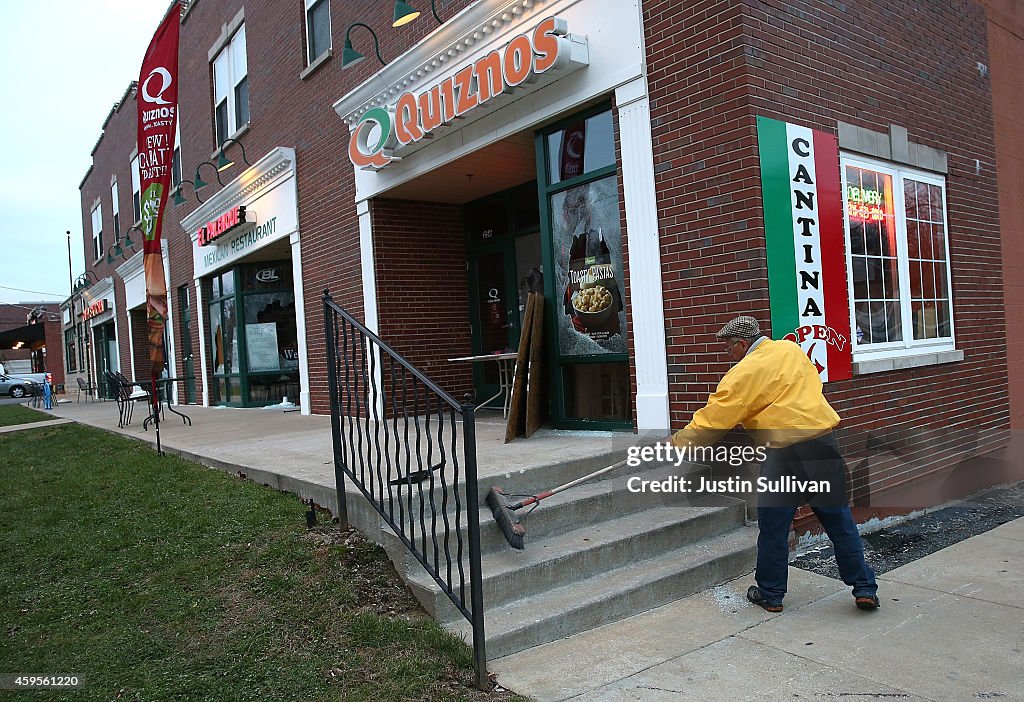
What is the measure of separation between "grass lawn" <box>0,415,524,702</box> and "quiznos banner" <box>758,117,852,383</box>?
3254mm

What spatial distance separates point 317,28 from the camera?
412 inches

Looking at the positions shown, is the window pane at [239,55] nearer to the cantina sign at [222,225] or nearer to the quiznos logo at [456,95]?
the cantina sign at [222,225]

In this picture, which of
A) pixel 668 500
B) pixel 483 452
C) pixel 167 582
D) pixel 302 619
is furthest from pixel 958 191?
pixel 167 582

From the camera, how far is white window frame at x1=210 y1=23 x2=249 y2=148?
42.7 feet

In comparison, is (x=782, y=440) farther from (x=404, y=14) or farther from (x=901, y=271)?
(x=404, y=14)

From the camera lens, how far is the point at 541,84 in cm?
657

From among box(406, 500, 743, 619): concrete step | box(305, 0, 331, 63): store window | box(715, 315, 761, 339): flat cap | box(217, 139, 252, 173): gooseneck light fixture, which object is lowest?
box(406, 500, 743, 619): concrete step

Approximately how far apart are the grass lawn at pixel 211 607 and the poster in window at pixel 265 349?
828 cm

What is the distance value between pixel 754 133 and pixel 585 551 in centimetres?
306

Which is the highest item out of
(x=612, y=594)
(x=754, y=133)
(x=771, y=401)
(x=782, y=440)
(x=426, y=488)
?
(x=754, y=133)

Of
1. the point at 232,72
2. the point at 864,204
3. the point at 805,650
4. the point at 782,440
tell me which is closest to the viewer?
the point at 805,650

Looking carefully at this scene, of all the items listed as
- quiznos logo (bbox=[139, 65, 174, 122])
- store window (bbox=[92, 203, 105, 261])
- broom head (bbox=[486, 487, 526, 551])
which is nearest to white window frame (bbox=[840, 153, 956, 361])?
broom head (bbox=[486, 487, 526, 551])

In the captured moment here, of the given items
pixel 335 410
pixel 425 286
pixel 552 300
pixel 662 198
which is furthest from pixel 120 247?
pixel 662 198

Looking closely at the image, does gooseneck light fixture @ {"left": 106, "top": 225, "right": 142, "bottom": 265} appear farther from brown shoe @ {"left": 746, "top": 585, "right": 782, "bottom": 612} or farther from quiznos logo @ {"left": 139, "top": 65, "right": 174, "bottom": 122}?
brown shoe @ {"left": 746, "top": 585, "right": 782, "bottom": 612}
